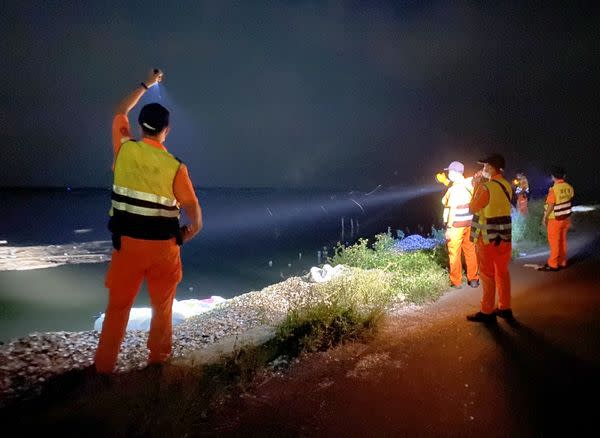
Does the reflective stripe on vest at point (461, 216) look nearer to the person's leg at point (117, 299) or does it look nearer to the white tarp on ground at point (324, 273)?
the white tarp on ground at point (324, 273)

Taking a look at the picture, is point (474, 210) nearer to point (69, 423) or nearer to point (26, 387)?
point (69, 423)

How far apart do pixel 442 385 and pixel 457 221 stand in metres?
3.85

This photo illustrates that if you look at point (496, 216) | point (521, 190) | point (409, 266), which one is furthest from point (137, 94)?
point (521, 190)

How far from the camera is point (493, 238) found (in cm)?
523

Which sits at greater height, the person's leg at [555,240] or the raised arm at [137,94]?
the raised arm at [137,94]

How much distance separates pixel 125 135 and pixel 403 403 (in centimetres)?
328

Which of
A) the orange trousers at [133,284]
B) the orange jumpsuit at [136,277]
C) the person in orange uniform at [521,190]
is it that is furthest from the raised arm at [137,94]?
the person in orange uniform at [521,190]

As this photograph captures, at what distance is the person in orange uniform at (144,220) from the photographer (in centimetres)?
332

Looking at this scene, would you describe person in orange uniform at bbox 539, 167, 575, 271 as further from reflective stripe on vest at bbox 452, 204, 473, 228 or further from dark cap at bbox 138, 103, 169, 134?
dark cap at bbox 138, 103, 169, 134

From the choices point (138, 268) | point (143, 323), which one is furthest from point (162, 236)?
point (143, 323)

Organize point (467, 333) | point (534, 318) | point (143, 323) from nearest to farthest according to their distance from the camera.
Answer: point (467, 333)
point (534, 318)
point (143, 323)

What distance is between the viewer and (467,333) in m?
4.77

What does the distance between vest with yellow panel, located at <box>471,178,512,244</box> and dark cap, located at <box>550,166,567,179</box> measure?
369 cm

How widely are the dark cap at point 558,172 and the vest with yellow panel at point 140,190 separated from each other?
795 centimetres
